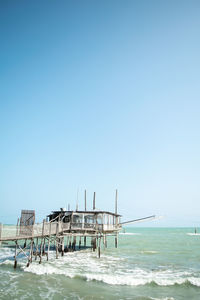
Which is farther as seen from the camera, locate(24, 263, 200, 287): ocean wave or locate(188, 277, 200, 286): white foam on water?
locate(188, 277, 200, 286): white foam on water

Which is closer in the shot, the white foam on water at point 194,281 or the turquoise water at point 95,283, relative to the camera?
the turquoise water at point 95,283

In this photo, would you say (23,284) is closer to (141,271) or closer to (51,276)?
(51,276)

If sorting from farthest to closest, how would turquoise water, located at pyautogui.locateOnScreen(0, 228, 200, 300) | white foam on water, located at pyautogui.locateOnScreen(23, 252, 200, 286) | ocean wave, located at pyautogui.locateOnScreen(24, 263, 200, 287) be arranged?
1. white foam on water, located at pyautogui.locateOnScreen(23, 252, 200, 286)
2. ocean wave, located at pyautogui.locateOnScreen(24, 263, 200, 287)
3. turquoise water, located at pyautogui.locateOnScreen(0, 228, 200, 300)

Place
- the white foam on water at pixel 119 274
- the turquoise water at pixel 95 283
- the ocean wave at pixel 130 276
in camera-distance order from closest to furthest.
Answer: the turquoise water at pixel 95 283
the ocean wave at pixel 130 276
the white foam on water at pixel 119 274

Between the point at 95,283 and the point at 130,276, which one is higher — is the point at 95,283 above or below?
above

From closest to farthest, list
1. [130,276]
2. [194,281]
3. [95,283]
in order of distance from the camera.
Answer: [95,283]
[194,281]
[130,276]

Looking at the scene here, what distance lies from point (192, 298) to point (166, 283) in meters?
2.97

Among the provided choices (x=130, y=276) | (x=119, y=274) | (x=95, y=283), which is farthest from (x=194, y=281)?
(x=95, y=283)

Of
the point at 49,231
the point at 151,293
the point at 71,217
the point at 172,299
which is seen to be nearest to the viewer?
the point at 172,299

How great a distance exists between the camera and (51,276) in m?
17.9

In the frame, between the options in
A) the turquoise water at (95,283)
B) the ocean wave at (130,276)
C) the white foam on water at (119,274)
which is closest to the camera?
the turquoise water at (95,283)

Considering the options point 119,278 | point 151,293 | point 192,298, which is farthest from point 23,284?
point 192,298

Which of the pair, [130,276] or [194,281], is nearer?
[194,281]

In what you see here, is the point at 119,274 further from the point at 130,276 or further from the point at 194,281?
the point at 194,281
